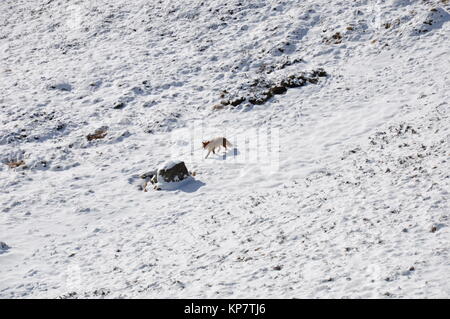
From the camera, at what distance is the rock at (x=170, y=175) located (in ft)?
56.3

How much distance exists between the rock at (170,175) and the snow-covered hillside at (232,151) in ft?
1.72

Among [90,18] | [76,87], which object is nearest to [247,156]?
[76,87]

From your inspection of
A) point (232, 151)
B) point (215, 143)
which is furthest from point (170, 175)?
point (232, 151)

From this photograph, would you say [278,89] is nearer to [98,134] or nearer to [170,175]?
[170,175]

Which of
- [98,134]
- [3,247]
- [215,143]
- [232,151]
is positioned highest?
[215,143]

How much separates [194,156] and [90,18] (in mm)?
20834

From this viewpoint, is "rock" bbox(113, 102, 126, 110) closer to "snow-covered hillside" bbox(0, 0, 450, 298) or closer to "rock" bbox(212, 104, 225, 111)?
"snow-covered hillside" bbox(0, 0, 450, 298)

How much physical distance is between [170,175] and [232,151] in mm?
3352

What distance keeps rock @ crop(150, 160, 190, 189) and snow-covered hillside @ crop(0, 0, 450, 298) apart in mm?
523

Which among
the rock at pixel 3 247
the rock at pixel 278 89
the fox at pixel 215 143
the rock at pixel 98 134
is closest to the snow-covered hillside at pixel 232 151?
the rock at pixel 3 247

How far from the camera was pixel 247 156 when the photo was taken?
60.8ft

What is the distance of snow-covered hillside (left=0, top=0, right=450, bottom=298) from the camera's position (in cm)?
1110

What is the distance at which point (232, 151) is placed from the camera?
758 inches

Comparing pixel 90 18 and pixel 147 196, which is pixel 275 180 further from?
pixel 90 18
